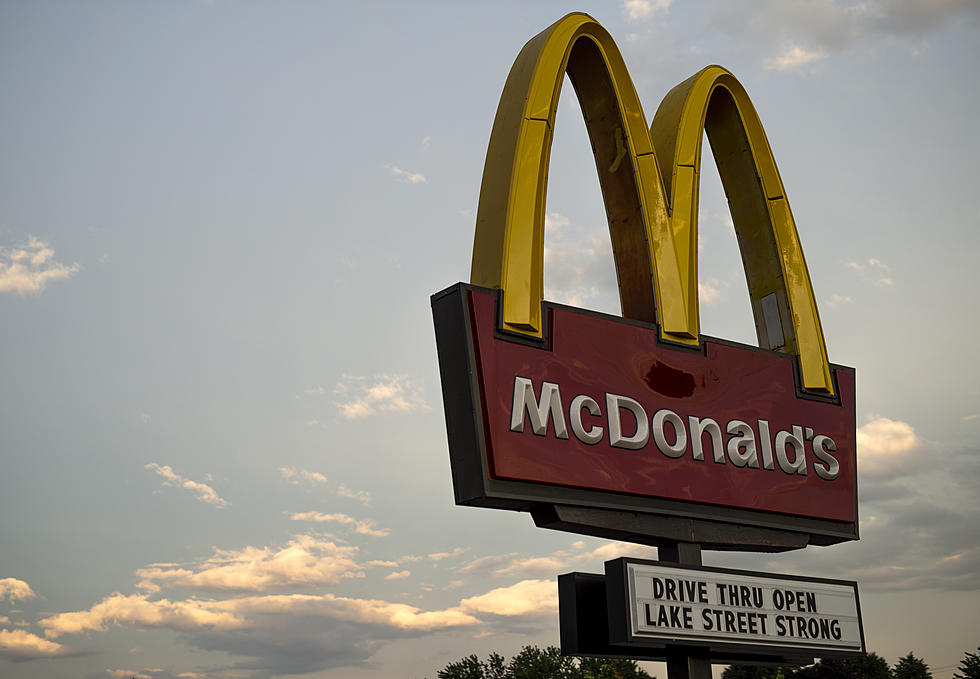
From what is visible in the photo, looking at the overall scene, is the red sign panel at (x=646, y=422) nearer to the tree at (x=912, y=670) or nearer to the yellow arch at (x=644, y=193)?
the yellow arch at (x=644, y=193)

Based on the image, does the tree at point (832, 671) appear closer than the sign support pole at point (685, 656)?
No

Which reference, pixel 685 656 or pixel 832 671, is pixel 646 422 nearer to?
pixel 685 656

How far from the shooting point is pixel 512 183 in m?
9.16

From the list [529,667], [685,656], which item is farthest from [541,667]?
[685,656]

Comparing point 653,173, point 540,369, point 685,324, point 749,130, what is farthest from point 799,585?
point 749,130

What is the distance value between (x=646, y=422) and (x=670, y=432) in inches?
14.3

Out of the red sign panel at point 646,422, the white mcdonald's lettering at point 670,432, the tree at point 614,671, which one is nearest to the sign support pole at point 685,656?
the red sign panel at point 646,422

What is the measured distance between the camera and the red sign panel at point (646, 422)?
8.55 metres

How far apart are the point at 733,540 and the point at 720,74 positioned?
18.8 ft

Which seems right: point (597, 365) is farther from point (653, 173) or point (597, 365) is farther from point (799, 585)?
point (799, 585)

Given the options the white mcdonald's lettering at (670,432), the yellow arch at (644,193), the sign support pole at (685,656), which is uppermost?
the yellow arch at (644,193)

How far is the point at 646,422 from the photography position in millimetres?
9609

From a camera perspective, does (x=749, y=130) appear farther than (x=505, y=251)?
Yes

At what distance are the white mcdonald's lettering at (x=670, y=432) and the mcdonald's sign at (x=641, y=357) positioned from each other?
2 cm
